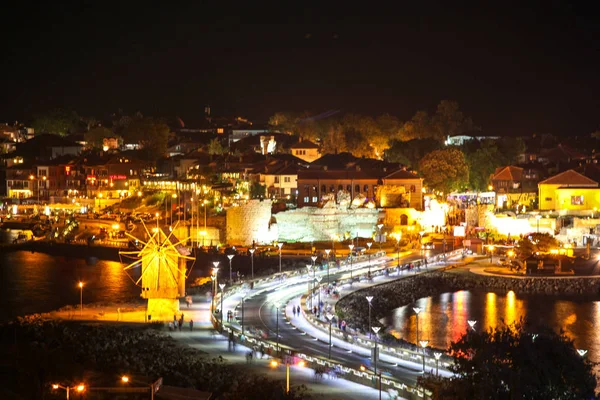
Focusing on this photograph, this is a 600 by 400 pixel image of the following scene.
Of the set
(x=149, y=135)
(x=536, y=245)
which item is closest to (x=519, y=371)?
(x=536, y=245)

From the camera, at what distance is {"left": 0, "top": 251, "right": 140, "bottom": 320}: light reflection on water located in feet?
107

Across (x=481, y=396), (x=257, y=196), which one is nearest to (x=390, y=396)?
(x=481, y=396)

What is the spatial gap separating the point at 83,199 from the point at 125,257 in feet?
49.4

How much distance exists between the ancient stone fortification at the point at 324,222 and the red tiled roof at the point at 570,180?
8.29 meters

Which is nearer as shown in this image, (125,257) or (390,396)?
(390,396)

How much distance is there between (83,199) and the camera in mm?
58688

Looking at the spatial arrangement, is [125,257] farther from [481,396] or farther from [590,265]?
[481,396]

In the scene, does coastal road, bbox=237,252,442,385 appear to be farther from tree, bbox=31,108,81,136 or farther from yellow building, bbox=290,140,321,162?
tree, bbox=31,108,81,136

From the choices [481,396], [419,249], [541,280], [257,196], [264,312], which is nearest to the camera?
[481,396]

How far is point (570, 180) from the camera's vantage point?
45.0 m

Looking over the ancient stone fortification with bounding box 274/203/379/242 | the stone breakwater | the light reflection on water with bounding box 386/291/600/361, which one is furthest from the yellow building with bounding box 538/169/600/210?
the light reflection on water with bounding box 386/291/600/361

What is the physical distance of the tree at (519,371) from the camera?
51.6 feet

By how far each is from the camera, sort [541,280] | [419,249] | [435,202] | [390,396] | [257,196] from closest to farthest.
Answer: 1. [390,396]
2. [541,280]
3. [419,249]
4. [435,202]
5. [257,196]

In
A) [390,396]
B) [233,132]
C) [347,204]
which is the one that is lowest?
[390,396]
